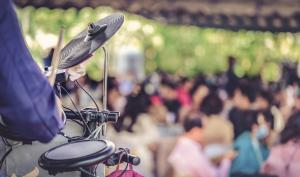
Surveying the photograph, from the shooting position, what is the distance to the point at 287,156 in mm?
6652

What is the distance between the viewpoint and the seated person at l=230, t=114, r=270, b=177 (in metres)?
7.14

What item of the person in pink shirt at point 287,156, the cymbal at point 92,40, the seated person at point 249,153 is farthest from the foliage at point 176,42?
the cymbal at point 92,40

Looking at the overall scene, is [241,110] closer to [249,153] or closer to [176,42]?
[249,153]

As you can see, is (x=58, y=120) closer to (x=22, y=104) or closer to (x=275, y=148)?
(x=22, y=104)

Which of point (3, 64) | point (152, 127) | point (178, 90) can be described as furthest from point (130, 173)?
point (178, 90)

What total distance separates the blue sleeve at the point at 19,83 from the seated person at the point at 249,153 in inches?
187

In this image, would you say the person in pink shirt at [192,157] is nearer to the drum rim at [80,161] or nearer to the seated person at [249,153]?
the seated person at [249,153]

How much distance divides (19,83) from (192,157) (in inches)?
181

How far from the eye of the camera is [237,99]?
1022cm

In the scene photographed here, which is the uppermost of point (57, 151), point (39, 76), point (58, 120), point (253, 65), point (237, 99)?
point (39, 76)

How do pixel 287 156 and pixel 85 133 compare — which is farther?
pixel 287 156

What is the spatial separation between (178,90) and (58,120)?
1287 centimetres

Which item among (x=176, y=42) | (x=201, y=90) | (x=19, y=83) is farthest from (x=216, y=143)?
(x=176, y=42)

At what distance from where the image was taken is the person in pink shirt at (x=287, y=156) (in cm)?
654
